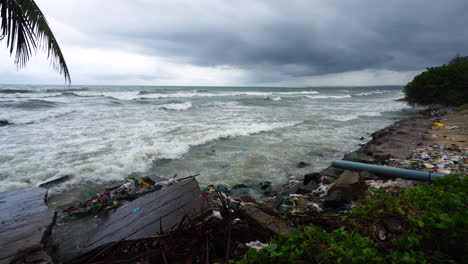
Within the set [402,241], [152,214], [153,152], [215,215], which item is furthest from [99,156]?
[402,241]

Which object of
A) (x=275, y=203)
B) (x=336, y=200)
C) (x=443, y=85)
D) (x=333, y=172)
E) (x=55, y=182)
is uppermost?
(x=443, y=85)

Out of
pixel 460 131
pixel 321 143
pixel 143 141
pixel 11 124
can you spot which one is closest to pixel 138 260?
pixel 143 141

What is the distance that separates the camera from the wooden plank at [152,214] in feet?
8.20

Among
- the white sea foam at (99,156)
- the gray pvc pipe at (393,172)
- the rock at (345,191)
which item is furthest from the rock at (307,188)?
the white sea foam at (99,156)

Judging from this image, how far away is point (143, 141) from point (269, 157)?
16.2ft

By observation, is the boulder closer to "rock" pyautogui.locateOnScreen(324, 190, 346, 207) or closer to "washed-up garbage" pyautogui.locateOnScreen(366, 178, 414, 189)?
"washed-up garbage" pyautogui.locateOnScreen(366, 178, 414, 189)

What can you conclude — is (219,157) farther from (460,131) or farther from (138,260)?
(460,131)

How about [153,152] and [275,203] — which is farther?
[153,152]

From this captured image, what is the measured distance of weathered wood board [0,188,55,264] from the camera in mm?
2133

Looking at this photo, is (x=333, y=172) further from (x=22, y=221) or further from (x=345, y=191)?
(x=22, y=221)

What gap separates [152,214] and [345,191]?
9.34 ft

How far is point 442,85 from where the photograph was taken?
59.5ft

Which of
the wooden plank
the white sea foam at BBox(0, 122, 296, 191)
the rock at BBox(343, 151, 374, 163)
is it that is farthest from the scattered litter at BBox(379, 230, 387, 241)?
the white sea foam at BBox(0, 122, 296, 191)

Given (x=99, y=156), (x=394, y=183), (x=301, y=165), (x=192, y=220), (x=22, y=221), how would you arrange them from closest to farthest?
1. (x=192, y=220)
2. (x=22, y=221)
3. (x=394, y=183)
4. (x=301, y=165)
5. (x=99, y=156)
